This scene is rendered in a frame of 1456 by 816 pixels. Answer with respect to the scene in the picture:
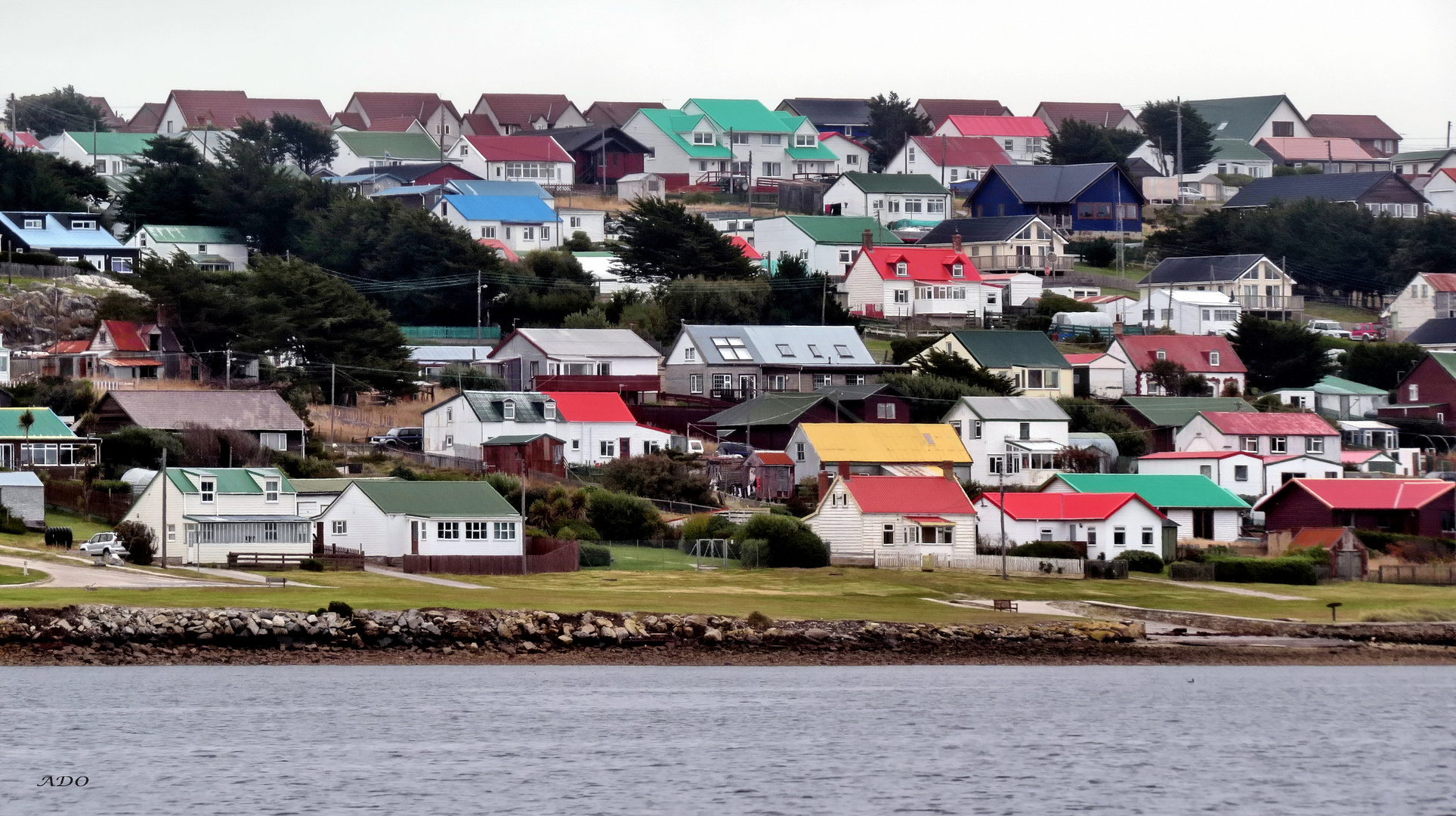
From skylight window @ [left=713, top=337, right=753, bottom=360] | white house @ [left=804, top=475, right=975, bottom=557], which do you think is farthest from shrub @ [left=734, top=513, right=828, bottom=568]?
skylight window @ [left=713, top=337, right=753, bottom=360]

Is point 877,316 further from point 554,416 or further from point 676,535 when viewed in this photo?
point 676,535

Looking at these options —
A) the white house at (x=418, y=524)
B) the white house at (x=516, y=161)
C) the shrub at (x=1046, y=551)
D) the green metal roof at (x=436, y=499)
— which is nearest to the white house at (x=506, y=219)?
the white house at (x=516, y=161)

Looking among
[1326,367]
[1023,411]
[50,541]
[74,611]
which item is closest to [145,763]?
[74,611]

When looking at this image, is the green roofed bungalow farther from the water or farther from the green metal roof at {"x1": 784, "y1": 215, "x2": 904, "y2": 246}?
the green metal roof at {"x1": 784, "y1": 215, "x2": 904, "y2": 246}

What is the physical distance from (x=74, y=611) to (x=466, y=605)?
35.6 ft

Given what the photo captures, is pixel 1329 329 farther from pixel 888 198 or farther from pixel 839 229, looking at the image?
pixel 888 198

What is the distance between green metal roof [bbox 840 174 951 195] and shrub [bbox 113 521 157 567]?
308 feet

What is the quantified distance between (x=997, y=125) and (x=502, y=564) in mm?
129843

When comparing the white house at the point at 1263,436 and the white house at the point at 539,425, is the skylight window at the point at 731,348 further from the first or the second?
the white house at the point at 1263,436

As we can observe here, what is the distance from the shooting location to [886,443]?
88500mm

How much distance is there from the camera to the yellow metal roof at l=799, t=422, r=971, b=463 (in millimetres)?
87312

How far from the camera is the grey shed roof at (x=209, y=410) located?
281ft

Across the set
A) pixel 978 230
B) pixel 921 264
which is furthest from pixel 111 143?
pixel 921 264

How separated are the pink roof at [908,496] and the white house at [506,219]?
63763 millimetres
